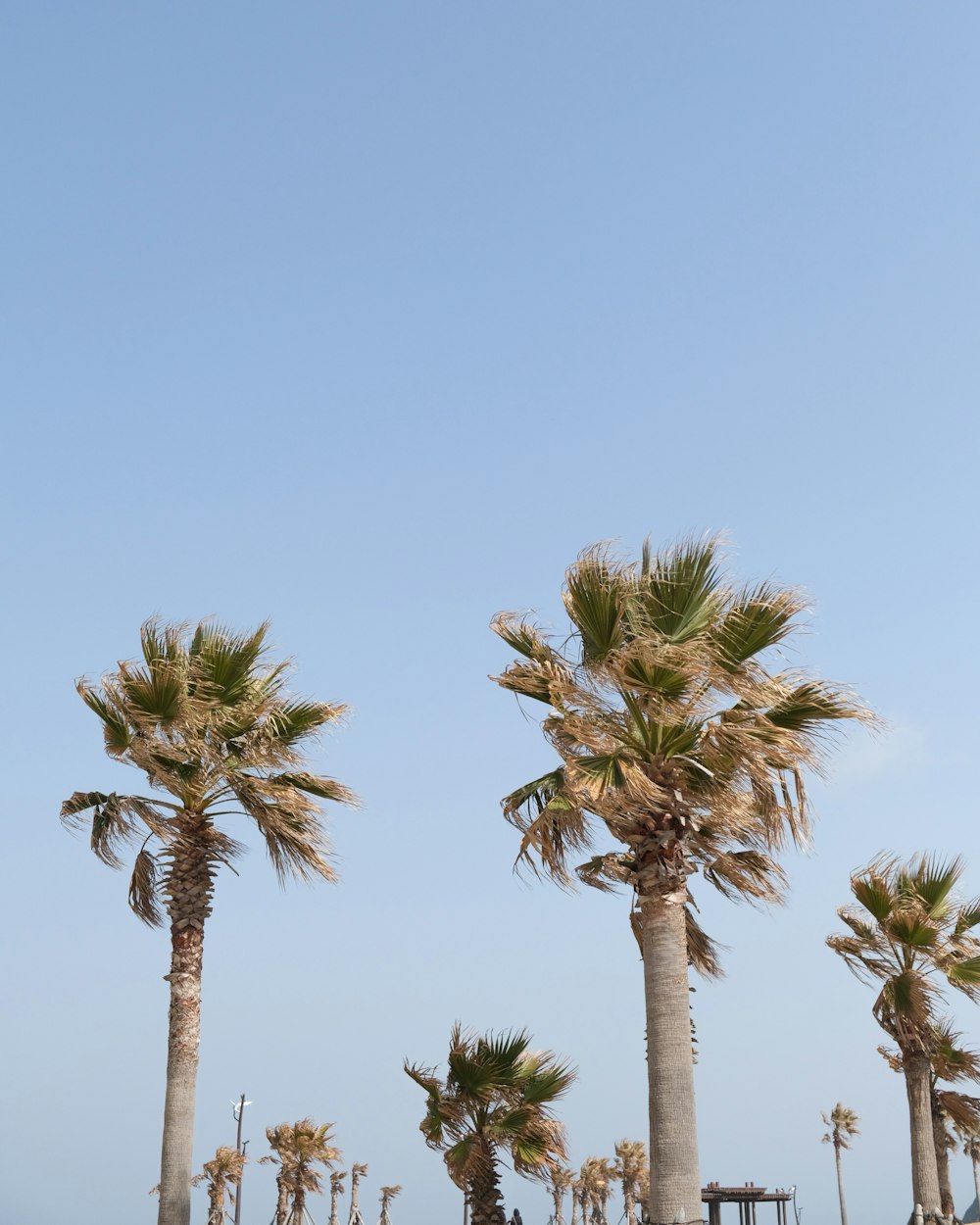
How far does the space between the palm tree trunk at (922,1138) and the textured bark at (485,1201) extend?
7145mm

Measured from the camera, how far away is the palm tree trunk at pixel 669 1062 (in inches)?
500

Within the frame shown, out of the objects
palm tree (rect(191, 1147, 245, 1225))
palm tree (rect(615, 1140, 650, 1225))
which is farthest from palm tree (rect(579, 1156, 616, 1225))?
palm tree (rect(191, 1147, 245, 1225))

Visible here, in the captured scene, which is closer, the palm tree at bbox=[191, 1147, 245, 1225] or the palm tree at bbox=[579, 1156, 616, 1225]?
the palm tree at bbox=[191, 1147, 245, 1225]

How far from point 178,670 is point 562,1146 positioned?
963 cm

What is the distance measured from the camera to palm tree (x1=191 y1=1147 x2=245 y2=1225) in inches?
2297

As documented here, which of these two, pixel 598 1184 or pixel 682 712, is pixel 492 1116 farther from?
pixel 598 1184

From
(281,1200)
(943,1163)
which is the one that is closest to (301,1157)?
(281,1200)

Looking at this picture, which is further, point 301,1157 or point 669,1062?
point 301,1157

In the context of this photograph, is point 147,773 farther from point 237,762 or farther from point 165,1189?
point 165,1189

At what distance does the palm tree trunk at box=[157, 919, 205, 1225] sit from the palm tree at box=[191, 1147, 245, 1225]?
45901 mm

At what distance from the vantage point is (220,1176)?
59.3 metres

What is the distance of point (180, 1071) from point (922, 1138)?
41.8 ft

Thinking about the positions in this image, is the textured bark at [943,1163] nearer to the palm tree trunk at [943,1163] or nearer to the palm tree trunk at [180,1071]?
the palm tree trunk at [943,1163]

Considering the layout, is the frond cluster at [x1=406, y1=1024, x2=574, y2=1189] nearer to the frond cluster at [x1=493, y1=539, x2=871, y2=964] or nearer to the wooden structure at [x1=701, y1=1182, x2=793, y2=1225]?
the frond cluster at [x1=493, y1=539, x2=871, y2=964]
